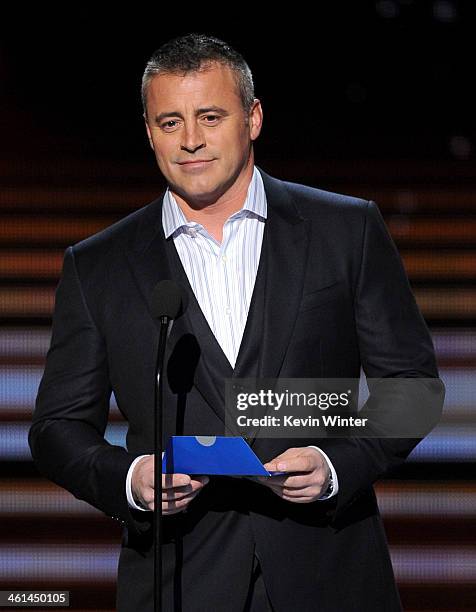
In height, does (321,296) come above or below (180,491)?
above

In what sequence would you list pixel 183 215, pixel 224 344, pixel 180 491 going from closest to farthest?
pixel 180 491 → pixel 224 344 → pixel 183 215

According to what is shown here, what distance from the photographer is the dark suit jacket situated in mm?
2014

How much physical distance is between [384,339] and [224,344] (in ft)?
0.94

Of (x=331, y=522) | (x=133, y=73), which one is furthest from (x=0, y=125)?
(x=331, y=522)

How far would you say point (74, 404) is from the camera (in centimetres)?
213

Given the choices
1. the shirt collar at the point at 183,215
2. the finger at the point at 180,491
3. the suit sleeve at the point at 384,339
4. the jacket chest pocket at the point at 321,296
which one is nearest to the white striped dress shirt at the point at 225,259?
the shirt collar at the point at 183,215

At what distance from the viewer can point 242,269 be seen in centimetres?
215

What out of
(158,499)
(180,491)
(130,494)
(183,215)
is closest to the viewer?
(158,499)

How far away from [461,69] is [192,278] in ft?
3.57

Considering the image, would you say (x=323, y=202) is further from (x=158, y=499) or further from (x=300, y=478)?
(x=158, y=499)

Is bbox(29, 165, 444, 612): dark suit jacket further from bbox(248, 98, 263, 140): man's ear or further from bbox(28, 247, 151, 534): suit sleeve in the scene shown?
bbox(248, 98, 263, 140): man's ear

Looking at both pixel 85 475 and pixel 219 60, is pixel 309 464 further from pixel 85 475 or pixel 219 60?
pixel 219 60

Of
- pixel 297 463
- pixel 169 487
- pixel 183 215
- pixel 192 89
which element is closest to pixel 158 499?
pixel 169 487

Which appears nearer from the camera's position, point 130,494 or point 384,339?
point 130,494
